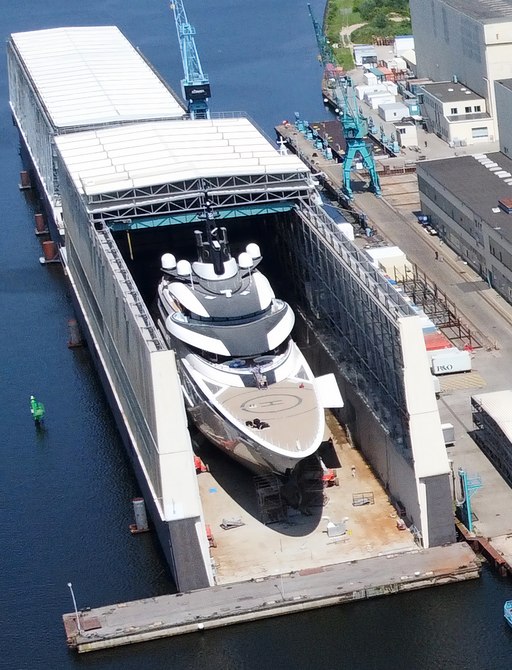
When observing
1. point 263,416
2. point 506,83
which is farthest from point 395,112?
point 263,416

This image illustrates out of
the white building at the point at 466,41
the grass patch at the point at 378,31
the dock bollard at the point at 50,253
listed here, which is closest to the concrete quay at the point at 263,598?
the dock bollard at the point at 50,253

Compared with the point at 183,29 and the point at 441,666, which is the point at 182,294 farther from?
the point at 183,29

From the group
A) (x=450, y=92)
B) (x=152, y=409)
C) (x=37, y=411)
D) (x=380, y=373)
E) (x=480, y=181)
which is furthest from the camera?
(x=450, y=92)

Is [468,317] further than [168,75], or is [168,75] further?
[168,75]

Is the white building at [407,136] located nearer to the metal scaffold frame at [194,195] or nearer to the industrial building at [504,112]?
the industrial building at [504,112]

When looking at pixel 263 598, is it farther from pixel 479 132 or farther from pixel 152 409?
pixel 479 132

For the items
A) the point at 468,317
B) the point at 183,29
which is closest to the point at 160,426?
the point at 468,317
